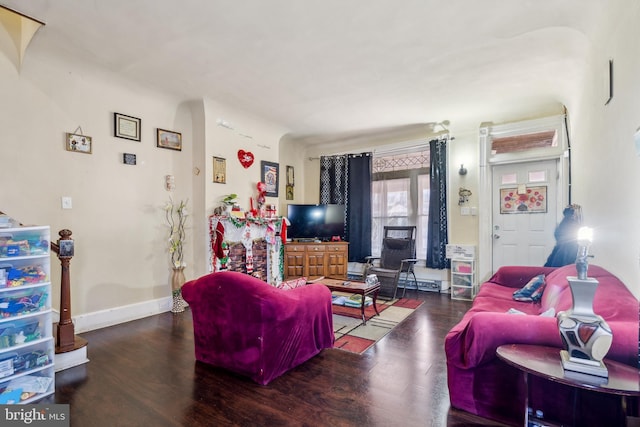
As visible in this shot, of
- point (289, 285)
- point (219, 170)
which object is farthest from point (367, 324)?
point (219, 170)

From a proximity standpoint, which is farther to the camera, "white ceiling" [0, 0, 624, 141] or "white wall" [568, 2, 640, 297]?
"white ceiling" [0, 0, 624, 141]

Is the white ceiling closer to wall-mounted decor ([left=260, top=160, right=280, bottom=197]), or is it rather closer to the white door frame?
the white door frame

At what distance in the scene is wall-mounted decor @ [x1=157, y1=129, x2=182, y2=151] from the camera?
3947 mm

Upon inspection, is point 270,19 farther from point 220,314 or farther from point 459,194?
point 459,194

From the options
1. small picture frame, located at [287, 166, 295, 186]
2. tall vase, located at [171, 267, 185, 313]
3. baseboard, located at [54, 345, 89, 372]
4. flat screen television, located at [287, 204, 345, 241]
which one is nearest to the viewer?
baseboard, located at [54, 345, 89, 372]

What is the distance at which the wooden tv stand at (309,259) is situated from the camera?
521cm

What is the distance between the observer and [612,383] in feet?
3.94

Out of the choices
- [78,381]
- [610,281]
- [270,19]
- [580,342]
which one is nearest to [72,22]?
[270,19]

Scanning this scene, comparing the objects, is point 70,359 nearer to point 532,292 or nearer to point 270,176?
point 270,176

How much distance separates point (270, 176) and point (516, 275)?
3.69m

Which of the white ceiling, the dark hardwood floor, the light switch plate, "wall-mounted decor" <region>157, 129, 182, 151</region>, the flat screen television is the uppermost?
the white ceiling

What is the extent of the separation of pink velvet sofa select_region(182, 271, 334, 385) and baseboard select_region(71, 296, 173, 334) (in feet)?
5.17

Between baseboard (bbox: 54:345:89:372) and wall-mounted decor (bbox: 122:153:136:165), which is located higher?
wall-mounted decor (bbox: 122:153:136:165)

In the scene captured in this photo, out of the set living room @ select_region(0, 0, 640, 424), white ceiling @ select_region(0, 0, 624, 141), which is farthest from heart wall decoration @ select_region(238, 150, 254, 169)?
white ceiling @ select_region(0, 0, 624, 141)
